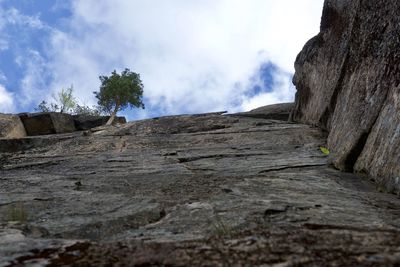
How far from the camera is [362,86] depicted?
10891 mm

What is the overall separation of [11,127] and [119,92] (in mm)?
13058

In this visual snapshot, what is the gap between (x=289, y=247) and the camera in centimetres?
376

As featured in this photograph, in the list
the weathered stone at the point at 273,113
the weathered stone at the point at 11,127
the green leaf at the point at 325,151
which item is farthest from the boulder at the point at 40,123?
the green leaf at the point at 325,151

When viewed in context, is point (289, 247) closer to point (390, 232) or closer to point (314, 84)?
point (390, 232)

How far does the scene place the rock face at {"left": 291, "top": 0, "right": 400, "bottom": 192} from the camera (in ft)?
28.1

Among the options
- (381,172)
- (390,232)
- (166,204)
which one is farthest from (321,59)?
(390,232)

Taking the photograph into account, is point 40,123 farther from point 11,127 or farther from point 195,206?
point 195,206

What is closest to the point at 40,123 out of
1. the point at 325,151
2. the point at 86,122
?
the point at 86,122

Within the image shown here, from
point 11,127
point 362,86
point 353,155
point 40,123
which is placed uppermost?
point 40,123

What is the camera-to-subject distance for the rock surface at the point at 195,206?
377 cm

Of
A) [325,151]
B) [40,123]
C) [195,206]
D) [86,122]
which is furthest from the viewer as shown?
[86,122]

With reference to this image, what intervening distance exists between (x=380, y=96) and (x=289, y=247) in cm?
666

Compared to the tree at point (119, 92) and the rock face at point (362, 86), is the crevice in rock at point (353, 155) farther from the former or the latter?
the tree at point (119, 92)

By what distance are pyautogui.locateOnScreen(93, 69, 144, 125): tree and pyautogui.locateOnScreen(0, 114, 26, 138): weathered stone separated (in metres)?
10.9
